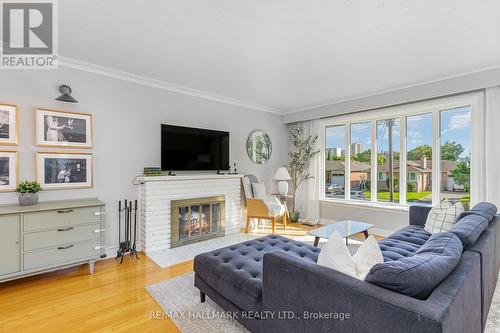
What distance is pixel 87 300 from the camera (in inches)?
87.7

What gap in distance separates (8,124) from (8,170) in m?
0.50

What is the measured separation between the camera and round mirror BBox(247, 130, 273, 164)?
5.04 meters

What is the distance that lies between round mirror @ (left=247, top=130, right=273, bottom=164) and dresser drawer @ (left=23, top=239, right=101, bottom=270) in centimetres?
310

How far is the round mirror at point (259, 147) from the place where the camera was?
16.5ft

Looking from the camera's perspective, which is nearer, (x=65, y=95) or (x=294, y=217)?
(x=65, y=95)

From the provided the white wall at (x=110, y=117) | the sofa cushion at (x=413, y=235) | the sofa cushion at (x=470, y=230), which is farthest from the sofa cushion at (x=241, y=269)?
the white wall at (x=110, y=117)

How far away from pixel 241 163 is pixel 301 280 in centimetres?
370

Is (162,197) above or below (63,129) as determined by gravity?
below

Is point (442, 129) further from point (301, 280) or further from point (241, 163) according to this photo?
point (301, 280)

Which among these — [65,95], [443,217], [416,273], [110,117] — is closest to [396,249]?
[443,217]

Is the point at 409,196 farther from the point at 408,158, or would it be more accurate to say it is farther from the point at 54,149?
the point at 54,149

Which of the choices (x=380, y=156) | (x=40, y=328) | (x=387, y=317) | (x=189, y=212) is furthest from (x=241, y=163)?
(x=387, y=317)

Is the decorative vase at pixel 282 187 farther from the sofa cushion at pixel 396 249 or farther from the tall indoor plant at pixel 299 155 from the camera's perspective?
the sofa cushion at pixel 396 249

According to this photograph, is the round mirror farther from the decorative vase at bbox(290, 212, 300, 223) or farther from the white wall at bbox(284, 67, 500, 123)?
Answer: the decorative vase at bbox(290, 212, 300, 223)
